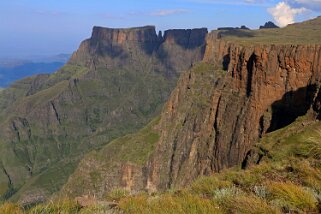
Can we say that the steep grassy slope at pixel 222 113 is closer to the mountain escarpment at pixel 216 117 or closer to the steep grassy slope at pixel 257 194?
the mountain escarpment at pixel 216 117

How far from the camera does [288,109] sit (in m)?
68.4

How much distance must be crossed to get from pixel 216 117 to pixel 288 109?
904 inches

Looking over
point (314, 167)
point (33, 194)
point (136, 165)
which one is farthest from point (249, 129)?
point (33, 194)

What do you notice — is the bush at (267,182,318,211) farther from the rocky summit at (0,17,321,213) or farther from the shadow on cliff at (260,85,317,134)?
the shadow on cliff at (260,85,317,134)

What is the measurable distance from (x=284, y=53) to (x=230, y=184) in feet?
206

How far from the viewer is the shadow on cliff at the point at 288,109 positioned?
211ft

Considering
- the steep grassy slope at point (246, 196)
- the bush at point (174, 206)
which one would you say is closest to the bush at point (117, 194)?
the steep grassy slope at point (246, 196)

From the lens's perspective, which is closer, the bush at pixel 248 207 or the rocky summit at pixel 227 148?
the bush at pixel 248 207

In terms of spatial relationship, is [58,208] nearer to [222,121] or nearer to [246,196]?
[246,196]

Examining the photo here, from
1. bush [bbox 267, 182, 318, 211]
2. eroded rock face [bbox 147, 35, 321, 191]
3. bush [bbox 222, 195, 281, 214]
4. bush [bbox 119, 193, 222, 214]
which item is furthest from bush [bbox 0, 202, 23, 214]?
eroded rock face [bbox 147, 35, 321, 191]

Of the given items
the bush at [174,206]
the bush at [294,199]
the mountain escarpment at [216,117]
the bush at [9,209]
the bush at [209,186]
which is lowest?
the mountain escarpment at [216,117]

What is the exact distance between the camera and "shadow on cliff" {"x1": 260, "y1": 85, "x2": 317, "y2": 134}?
64.4 m

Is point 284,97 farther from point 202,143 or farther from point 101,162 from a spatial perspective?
point 101,162

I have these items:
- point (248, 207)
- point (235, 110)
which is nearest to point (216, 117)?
point (235, 110)
